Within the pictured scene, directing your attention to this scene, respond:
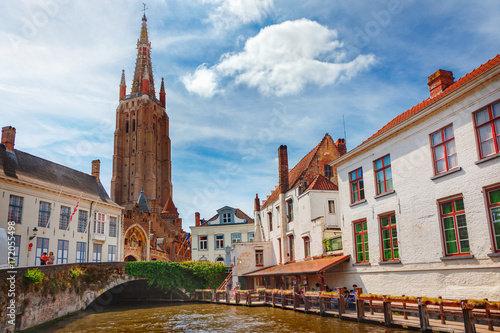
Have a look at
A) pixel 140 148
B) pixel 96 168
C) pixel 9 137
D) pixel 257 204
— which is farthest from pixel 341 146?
pixel 140 148

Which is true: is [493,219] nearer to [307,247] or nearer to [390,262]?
[390,262]

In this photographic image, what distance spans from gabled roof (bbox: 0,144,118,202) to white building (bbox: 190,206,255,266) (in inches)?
500

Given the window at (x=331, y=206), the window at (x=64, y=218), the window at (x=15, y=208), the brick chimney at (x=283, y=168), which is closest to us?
the window at (x=15, y=208)

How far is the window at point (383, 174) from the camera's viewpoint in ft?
61.5

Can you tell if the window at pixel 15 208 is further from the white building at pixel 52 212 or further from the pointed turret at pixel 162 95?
the pointed turret at pixel 162 95

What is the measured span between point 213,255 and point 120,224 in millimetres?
12752

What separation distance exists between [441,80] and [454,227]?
7.27m

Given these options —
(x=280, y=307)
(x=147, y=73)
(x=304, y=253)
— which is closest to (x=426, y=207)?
(x=280, y=307)

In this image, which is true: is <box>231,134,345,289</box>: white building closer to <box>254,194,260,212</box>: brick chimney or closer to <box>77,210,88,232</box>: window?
<box>254,194,260,212</box>: brick chimney

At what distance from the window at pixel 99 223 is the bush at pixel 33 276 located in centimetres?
1638

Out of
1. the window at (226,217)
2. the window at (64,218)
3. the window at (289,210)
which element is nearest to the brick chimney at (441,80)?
the window at (289,210)

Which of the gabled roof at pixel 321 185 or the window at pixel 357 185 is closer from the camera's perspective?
the window at pixel 357 185

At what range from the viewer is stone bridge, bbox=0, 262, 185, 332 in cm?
1599

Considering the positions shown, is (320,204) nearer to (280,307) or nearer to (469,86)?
(280,307)
